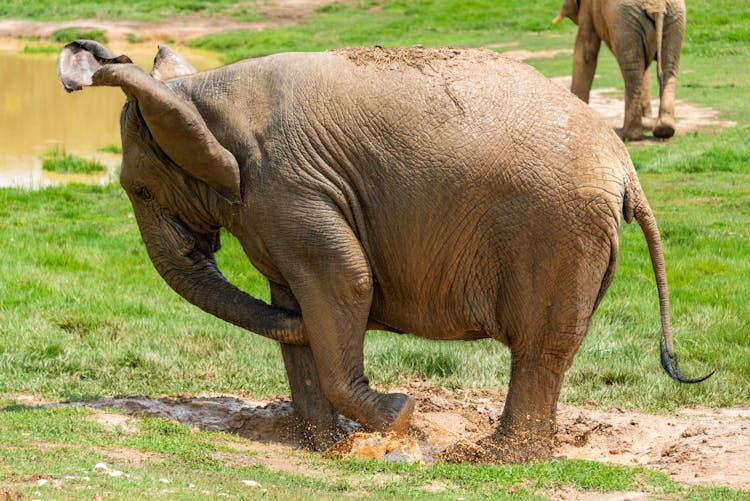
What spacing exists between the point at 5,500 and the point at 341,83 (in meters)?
2.83

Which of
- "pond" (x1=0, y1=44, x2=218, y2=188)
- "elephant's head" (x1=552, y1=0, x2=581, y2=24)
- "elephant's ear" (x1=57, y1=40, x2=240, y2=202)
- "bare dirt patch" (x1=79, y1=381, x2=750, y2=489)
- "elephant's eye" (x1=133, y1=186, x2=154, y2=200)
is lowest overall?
"pond" (x1=0, y1=44, x2=218, y2=188)

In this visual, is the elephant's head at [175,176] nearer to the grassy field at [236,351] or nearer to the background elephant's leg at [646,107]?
the grassy field at [236,351]

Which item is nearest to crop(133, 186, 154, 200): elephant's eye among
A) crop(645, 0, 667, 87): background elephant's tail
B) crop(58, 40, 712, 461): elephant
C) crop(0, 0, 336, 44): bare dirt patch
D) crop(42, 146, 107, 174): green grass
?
crop(58, 40, 712, 461): elephant

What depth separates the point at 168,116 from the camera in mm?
6398

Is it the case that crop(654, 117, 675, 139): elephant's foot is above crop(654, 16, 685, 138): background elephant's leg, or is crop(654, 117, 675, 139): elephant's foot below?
below

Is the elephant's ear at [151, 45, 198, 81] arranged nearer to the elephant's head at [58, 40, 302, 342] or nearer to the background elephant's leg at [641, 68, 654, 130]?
the elephant's head at [58, 40, 302, 342]

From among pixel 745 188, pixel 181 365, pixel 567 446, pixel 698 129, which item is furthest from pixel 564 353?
pixel 698 129

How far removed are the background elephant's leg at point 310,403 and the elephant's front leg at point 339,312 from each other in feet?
1.00

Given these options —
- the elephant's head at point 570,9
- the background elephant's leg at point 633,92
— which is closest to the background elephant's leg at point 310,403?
the background elephant's leg at point 633,92

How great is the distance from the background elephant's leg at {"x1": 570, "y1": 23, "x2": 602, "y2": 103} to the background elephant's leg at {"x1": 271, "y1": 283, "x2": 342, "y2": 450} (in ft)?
42.4

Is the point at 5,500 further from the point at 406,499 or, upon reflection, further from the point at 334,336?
the point at 334,336

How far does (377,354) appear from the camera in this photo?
8.83m

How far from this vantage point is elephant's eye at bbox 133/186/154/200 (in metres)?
6.95

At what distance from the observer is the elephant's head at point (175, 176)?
6395 millimetres
